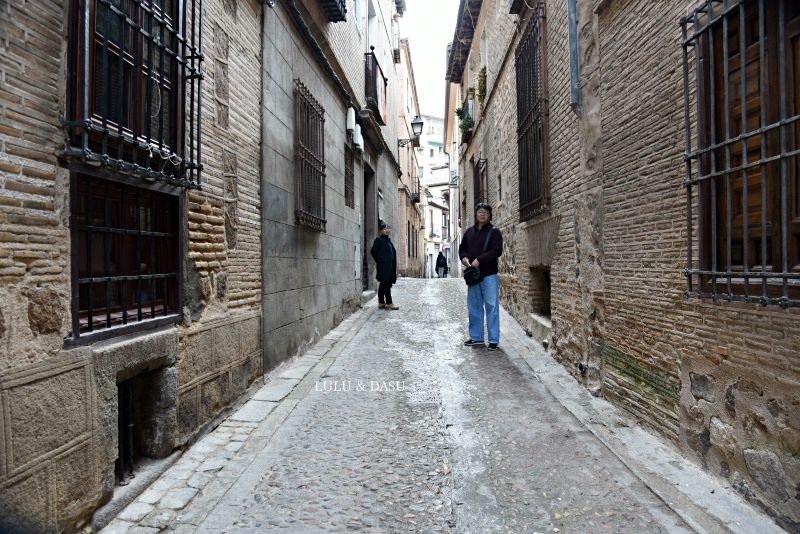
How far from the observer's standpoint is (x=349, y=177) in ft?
34.0

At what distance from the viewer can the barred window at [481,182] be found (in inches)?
475

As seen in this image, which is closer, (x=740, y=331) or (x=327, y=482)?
(x=740, y=331)

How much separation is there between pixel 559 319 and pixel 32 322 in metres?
4.81

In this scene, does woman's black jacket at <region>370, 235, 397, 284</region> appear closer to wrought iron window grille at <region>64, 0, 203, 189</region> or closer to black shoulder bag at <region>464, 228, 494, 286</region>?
black shoulder bag at <region>464, 228, 494, 286</region>

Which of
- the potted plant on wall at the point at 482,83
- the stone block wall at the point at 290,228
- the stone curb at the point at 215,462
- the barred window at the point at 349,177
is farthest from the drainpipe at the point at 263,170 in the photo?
the potted plant on wall at the point at 482,83

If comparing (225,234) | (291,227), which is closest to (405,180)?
(291,227)

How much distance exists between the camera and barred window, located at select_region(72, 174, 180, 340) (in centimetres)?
273

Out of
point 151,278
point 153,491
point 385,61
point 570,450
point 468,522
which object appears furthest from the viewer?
point 385,61

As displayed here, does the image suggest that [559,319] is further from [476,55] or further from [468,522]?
[476,55]

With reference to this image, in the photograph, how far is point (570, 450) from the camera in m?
3.54

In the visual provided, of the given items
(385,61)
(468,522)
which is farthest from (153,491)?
(385,61)

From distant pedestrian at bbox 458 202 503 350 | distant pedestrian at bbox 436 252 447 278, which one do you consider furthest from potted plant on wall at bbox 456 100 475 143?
distant pedestrian at bbox 436 252 447 278

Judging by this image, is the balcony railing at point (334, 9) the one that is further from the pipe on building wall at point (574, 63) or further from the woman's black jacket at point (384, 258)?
the woman's black jacket at point (384, 258)

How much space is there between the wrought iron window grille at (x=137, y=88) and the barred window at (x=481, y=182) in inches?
348
